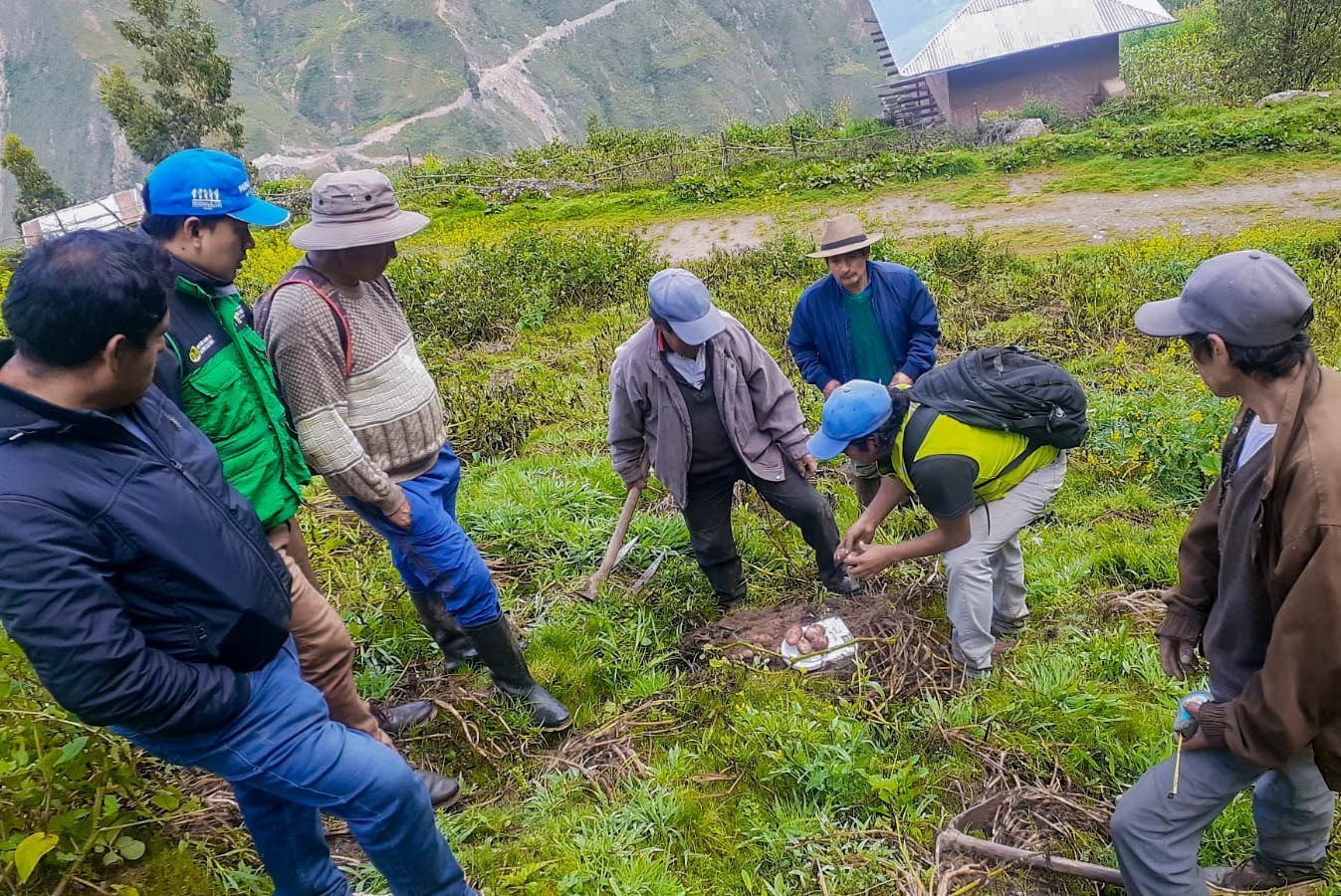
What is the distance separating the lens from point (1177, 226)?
10.6 meters

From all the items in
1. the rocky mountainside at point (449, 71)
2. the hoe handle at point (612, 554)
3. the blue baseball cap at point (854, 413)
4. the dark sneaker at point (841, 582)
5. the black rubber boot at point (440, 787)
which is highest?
the rocky mountainside at point (449, 71)

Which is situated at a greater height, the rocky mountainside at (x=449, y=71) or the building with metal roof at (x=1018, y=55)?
the rocky mountainside at (x=449, y=71)

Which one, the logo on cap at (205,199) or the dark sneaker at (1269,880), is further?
the logo on cap at (205,199)

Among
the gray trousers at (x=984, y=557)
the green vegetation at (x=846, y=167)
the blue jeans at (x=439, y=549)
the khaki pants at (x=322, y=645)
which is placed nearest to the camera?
the khaki pants at (x=322, y=645)

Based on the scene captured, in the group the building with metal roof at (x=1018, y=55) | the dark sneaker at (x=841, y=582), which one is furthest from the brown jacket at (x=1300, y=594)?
the building with metal roof at (x=1018, y=55)

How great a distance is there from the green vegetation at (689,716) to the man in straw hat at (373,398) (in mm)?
497

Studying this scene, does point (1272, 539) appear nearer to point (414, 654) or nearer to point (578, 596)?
point (578, 596)

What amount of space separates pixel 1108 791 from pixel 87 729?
11.1 feet

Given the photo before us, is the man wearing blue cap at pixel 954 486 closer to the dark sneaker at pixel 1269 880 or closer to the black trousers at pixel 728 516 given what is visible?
the black trousers at pixel 728 516

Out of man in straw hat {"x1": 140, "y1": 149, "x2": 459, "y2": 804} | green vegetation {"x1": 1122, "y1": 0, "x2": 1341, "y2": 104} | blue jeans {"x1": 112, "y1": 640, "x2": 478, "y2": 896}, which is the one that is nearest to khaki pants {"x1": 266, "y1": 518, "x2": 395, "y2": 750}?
man in straw hat {"x1": 140, "y1": 149, "x2": 459, "y2": 804}

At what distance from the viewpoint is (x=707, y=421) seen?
140 inches

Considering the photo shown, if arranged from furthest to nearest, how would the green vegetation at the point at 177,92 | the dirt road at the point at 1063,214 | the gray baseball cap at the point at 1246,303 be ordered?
the green vegetation at the point at 177,92 < the dirt road at the point at 1063,214 < the gray baseball cap at the point at 1246,303

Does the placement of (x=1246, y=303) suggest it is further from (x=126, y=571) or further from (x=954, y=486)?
(x=126, y=571)

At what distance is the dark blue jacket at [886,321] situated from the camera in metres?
4.04
